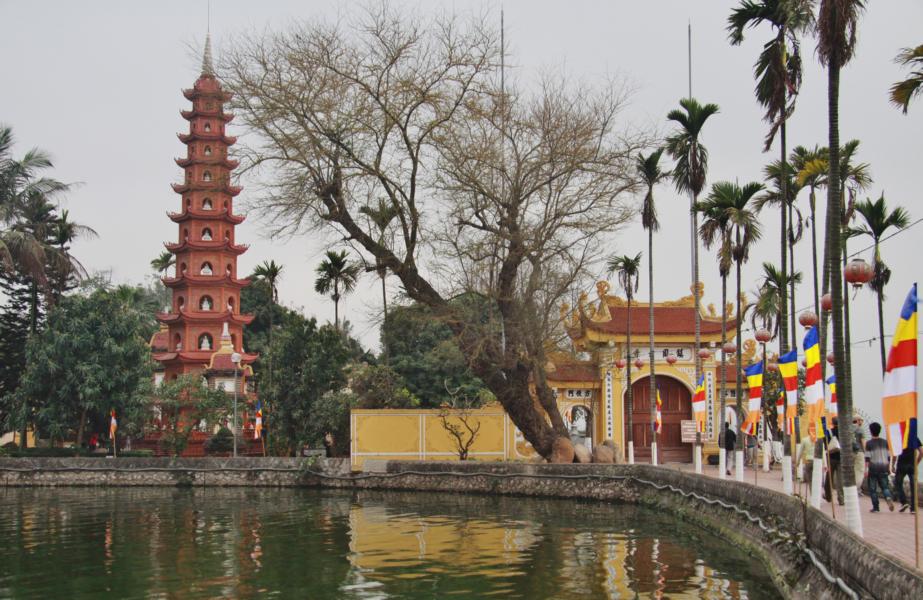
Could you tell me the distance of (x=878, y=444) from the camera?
666 inches

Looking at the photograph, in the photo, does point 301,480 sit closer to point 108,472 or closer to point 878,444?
point 108,472

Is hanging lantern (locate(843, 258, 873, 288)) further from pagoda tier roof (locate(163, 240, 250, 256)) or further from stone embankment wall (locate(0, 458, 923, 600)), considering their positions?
pagoda tier roof (locate(163, 240, 250, 256))

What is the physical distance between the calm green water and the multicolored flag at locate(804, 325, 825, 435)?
8.04 feet

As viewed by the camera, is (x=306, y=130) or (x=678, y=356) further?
(x=678, y=356)

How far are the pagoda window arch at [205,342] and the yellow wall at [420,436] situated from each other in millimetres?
28045

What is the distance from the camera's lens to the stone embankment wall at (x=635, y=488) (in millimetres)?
10188

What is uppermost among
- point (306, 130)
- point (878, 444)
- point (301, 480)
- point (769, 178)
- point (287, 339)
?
point (306, 130)

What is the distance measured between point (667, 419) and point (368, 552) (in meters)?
20.3

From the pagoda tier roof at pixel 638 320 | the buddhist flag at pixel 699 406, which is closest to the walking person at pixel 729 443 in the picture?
the buddhist flag at pixel 699 406

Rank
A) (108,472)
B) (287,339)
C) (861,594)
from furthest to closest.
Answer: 1. (287,339)
2. (108,472)
3. (861,594)

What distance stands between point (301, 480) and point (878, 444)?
70.7 feet

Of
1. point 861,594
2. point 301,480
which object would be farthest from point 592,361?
point 861,594

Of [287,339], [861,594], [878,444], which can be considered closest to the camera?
[861,594]

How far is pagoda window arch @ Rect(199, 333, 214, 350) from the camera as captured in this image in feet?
197
